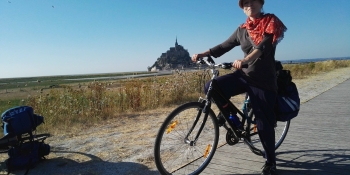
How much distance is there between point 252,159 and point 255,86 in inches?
42.1

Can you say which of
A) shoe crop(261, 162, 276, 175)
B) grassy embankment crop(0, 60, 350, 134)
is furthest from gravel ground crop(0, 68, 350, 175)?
shoe crop(261, 162, 276, 175)

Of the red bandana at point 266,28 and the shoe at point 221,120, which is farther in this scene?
the shoe at point 221,120

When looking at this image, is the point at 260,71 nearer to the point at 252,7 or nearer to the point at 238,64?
the point at 238,64

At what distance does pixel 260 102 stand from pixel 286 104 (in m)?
0.40

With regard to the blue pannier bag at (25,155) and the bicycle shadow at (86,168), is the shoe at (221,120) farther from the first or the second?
the blue pannier bag at (25,155)

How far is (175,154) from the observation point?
3455mm

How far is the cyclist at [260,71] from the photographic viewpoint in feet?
8.46

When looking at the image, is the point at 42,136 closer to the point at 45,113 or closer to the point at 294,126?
the point at 45,113

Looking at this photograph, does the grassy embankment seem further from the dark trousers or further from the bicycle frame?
the dark trousers

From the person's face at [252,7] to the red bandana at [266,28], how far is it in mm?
73

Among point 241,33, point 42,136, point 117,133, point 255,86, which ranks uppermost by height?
point 241,33

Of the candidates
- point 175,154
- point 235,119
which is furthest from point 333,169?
point 175,154

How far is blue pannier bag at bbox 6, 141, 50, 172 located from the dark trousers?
2450 millimetres

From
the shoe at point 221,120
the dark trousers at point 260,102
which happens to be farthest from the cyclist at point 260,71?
the shoe at point 221,120
